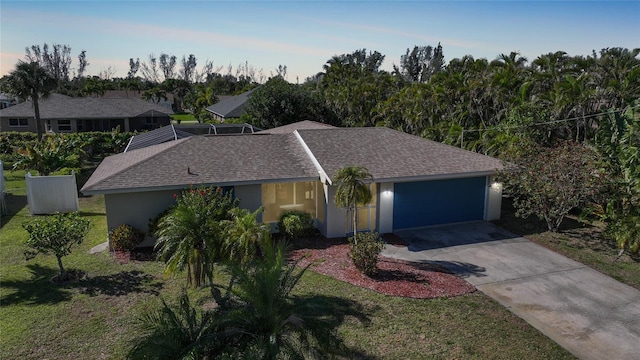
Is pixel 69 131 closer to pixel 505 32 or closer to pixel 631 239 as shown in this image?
pixel 505 32

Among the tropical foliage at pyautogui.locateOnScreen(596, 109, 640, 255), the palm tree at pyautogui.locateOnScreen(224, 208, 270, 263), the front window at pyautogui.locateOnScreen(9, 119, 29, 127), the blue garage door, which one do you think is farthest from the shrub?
the front window at pyautogui.locateOnScreen(9, 119, 29, 127)

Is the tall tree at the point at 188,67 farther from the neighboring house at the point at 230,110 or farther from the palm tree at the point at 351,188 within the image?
the palm tree at the point at 351,188

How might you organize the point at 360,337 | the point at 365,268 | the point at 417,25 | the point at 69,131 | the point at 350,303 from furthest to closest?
the point at 69,131
the point at 417,25
the point at 365,268
the point at 350,303
the point at 360,337

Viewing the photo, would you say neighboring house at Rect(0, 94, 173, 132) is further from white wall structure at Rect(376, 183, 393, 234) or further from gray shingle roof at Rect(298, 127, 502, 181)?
white wall structure at Rect(376, 183, 393, 234)

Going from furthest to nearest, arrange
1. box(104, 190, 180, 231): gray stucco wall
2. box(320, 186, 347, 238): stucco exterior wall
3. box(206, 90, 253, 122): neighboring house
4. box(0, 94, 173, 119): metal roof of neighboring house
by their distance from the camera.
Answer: box(206, 90, 253, 122): neighboring house, box(0, 94, 173, 119): metal roof of neighboring house, box(320, 186, 347, 238): stucco exterior wall, box(104, 190, 180, 231): gray stucco wall

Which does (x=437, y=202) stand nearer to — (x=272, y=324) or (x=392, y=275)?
(x=392, y=275)

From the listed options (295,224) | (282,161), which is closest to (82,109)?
(282,161)

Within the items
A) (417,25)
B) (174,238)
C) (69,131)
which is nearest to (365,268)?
(174,238)
